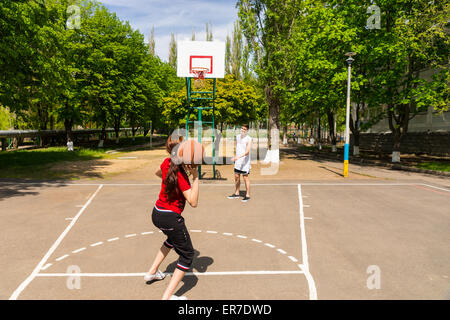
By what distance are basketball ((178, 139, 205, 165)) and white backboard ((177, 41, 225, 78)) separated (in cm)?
1148

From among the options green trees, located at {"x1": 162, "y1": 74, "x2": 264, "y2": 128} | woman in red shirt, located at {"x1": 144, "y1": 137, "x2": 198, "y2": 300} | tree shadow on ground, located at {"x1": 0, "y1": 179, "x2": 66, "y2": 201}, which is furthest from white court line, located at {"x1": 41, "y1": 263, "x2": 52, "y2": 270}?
green trees, located at {"x1": 162, "y1": 74, "x2": 264, "y2": 128}

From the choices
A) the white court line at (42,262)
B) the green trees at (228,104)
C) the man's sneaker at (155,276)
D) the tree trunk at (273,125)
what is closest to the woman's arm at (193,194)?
the man's sneaker at (155,276)

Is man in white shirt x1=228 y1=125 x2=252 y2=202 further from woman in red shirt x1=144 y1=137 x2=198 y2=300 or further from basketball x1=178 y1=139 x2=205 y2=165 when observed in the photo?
basketball x1=178 y1=139 x2=205 y2=165

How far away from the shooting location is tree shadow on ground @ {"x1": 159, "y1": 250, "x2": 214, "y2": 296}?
439cm

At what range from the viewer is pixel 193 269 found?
5051 mm

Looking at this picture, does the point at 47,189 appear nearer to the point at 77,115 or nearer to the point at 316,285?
the point at 316,285

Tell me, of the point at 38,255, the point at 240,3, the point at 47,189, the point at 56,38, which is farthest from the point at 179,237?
the point at 240,3

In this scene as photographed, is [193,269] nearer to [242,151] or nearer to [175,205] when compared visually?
[175,205]

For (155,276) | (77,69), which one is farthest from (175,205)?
(77,69)

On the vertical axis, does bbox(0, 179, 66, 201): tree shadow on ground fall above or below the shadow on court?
above

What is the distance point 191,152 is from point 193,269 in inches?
89.5

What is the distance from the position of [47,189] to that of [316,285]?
10746mm

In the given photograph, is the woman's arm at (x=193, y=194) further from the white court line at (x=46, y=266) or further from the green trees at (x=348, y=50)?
the green trees at (x=348, y=50)

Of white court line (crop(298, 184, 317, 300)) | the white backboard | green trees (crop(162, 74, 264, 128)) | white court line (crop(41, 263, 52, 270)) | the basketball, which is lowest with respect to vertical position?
white court line (crop(41, 263, 52, 270))
